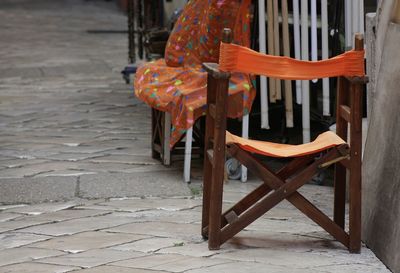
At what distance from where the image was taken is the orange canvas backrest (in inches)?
238

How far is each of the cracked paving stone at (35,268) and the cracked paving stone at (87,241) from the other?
0.25 m

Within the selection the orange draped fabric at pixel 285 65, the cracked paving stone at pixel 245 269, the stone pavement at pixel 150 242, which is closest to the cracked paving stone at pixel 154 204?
the stone pavement at pixel 150 242

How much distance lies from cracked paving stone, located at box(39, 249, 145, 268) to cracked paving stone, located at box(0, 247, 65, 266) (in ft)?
0.22

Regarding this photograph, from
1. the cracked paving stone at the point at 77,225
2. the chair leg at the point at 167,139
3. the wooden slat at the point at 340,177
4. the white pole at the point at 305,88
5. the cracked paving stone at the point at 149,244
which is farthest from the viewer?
the chair leg at the point at 167,139

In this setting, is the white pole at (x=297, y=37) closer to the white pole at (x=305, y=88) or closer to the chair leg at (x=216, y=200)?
the white pole at (x=305, y=88)

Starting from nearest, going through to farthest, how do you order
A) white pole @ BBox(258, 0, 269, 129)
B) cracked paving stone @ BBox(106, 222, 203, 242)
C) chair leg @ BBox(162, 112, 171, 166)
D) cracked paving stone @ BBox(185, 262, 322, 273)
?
cracked paving stone @ BBox(185, 262, 322, 273) → cracked paving stone @ BBox(106, 222, 203, 242) → white pole @ BBox(258, 0, 269, 129) → chair leg @ BBox(162, 112, 171, 166)

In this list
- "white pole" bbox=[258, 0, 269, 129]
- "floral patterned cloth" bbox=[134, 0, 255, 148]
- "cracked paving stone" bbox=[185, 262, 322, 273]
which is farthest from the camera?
"white pole" bbox=[258, 0, 269, 129]

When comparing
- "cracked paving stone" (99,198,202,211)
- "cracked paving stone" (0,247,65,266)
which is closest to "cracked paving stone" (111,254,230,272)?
"cracked paving stone" (0,247,65,266)

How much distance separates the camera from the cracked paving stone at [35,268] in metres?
4.21

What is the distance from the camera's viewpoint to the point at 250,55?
14.2ft

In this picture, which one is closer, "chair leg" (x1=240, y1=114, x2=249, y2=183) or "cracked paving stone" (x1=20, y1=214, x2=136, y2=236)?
"cracked paving stone" (x1=20, y1=214, x2=136, y2=236)

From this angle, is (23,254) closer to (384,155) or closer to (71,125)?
(384,155)

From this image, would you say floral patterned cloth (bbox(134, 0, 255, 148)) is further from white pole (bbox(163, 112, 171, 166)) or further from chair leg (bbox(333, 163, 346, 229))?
chair leg (bbox(333, 163, 346, 229))

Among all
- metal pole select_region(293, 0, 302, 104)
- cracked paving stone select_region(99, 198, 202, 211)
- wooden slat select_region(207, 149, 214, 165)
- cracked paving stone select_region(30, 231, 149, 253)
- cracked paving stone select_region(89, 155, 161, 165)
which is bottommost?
cracked paving stone select_region(89, 155, 161, 165)
